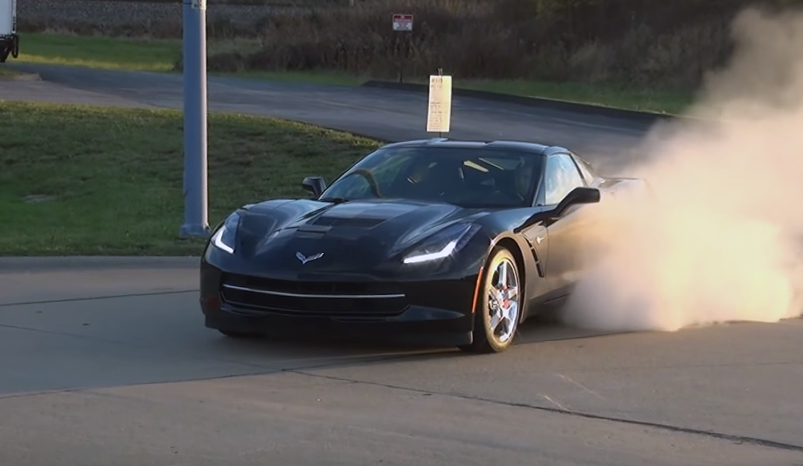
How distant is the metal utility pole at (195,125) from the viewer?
1344cm

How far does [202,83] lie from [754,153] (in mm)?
5816

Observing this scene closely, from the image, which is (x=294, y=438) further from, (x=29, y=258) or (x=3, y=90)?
(x=3, y=90)

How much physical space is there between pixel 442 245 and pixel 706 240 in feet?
11.6

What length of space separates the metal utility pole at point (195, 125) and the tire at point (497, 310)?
5663mm

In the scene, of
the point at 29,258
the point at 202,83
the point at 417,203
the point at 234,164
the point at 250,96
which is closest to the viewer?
the point at 417,203

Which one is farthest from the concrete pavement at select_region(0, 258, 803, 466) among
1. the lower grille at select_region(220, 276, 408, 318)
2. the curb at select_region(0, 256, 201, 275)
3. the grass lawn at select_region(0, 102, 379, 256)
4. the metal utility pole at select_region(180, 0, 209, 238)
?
the grass lawn at select_region(0, 102, 379, 256)

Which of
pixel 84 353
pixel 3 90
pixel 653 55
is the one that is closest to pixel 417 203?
pixel 84 353

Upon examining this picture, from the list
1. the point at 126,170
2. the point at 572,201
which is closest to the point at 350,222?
the point at 572,201

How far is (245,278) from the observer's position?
8109 mm

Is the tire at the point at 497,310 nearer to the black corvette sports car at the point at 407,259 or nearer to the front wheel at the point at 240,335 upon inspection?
the black corvette sports car at the point at 407,259

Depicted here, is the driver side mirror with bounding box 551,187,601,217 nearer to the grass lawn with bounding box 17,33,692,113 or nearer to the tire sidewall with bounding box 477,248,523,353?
the tire sidewall with bounding box 477,248,523,353

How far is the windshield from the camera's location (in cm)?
920

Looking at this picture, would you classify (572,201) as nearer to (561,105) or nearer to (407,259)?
(407,259)

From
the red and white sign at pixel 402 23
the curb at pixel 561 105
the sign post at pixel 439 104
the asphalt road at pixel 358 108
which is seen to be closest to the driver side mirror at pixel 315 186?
the sign post at pixel 439 104
